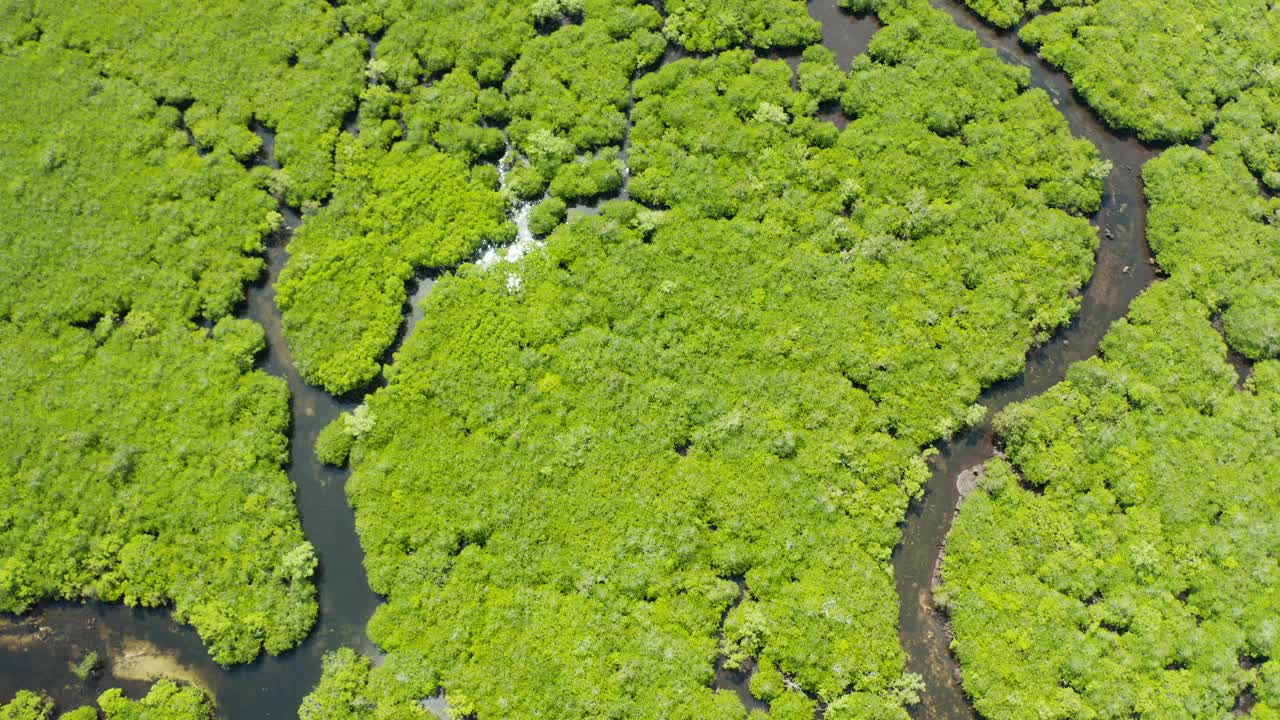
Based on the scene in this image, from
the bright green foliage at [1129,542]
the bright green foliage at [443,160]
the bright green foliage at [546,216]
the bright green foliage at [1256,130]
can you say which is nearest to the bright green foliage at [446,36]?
the bright green foliage at [443,160]

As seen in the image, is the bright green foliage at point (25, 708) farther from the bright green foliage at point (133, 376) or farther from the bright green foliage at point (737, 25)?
the bright green foliage at point (737, 25)

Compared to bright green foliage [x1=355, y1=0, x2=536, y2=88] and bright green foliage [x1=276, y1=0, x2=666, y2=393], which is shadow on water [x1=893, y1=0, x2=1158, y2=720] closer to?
bright green foliage [x1=276, y1=0, x2=666, y2=393]

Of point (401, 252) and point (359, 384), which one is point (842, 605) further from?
point (401, 252)

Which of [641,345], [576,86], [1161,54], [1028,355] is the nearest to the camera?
[641,345]

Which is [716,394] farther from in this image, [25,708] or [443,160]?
[25,708]

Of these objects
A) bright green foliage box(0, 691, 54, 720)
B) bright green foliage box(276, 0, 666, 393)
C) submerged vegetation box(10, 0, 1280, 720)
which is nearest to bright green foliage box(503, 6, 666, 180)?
bright green foliage box(276, 0, 666, 393)

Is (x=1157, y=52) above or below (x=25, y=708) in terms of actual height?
above

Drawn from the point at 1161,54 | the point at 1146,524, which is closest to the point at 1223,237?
the point at 1161,54
